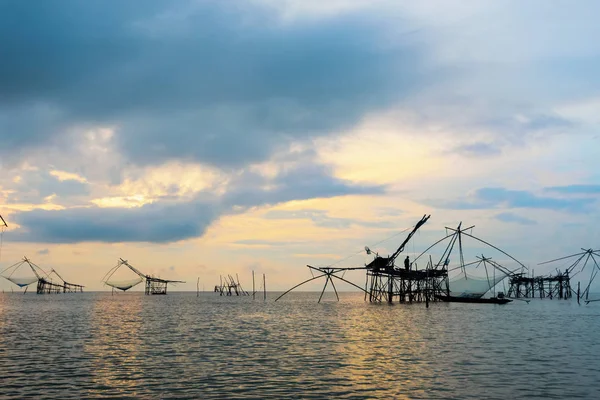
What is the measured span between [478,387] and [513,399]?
1888mm

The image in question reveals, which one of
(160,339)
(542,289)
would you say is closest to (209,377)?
(160,339)

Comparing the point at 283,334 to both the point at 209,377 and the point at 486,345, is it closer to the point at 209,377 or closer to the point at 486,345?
the point at 486,345

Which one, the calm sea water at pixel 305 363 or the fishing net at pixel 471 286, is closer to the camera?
the calm sea water at pixel 305 363

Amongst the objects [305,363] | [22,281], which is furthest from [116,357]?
[22,281]

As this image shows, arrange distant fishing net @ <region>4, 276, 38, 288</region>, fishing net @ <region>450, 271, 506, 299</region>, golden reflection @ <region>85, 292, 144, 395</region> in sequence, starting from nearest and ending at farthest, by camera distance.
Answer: golden reflection @ <region>85, 292, 144, 395</region>, fishing net @ <region>450, 271, 506, 299</region>, distant fishing net @ <region>4, 276, 38, 288</region>

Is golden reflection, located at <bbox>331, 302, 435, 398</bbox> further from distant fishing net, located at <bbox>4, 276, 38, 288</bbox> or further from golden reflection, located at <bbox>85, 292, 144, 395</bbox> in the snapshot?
distant fishing net, located at <bbox>4, 276, 38, 288</bbox>

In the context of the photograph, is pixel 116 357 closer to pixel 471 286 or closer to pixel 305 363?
pixel 305 363

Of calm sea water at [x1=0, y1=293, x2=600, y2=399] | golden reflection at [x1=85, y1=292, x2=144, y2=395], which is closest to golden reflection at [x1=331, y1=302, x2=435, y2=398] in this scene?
calm sea water at [x1=0, y1=293, x2=600, y2=399]

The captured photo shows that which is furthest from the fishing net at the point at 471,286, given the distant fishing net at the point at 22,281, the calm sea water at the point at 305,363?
the distant fishing net at the point at 22,281

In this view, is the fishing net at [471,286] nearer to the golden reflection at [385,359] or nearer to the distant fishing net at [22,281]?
the golden reflection at [385,359]

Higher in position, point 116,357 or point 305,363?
point 305,363

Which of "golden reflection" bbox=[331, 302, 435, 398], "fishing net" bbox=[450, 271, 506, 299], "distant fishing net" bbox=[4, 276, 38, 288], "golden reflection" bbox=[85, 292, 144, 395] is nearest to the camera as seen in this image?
"golden reflection" bbox=[331, 302, 435, 398]

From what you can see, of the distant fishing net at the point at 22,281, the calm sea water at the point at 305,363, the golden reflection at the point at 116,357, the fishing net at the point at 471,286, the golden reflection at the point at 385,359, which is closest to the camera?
the calm sea water at the point at 305,363

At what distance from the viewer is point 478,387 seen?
18938 millimetres
